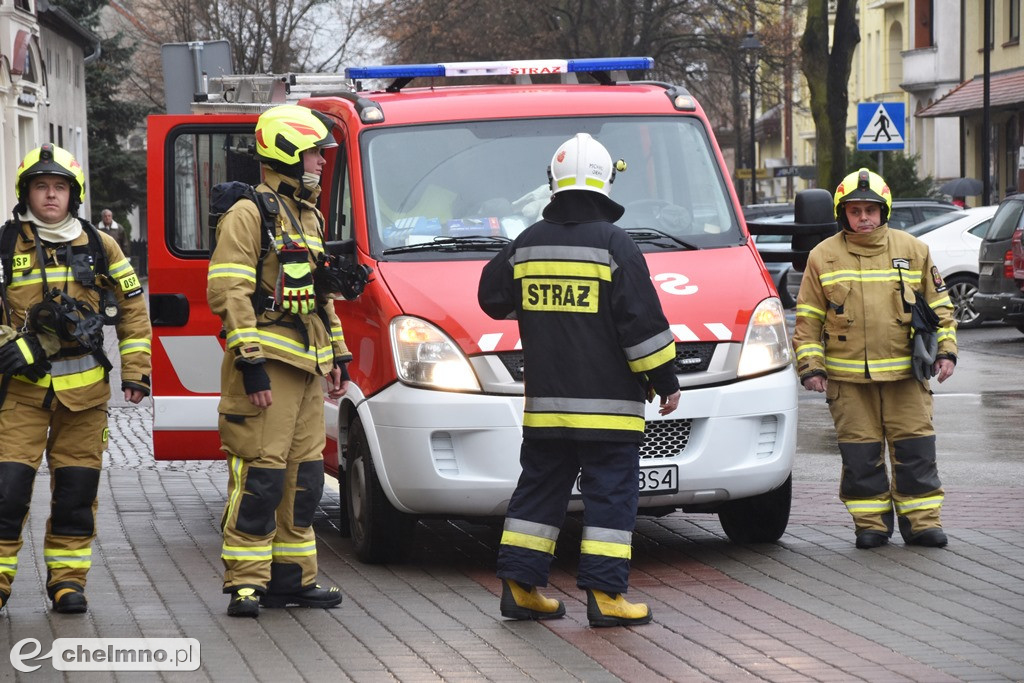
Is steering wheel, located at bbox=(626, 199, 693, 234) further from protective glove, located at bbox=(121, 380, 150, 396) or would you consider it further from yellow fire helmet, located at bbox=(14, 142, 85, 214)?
yellow fire helmet, located at bbox=(14, 142, 85, 214)

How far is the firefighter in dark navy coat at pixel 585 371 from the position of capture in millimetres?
6473

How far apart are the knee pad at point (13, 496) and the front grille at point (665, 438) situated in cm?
256

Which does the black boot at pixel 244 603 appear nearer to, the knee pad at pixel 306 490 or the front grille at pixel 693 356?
the knee pad at pixel 306 490

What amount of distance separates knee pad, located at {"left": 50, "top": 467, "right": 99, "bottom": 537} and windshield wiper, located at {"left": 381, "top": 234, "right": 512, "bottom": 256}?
1835mm

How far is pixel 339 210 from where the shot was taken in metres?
8.64

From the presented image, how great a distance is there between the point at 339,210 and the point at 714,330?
2.06m

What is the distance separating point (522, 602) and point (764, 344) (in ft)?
6.12

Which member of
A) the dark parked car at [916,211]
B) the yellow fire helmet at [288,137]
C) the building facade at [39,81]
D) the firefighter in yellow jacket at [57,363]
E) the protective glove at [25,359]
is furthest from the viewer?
the building facade at [39,81]

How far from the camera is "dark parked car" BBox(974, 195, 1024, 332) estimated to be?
20.6 m

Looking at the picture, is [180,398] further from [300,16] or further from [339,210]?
[300,16]

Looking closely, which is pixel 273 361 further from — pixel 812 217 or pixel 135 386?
pixel 812 217

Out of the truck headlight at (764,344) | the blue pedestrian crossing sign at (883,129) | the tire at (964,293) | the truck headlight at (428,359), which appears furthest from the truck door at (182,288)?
the blue pedestrian crossing sign at (883,129)

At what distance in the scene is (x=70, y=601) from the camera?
22.2ft

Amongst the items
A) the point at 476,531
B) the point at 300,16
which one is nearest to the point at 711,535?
the point at 476,531
